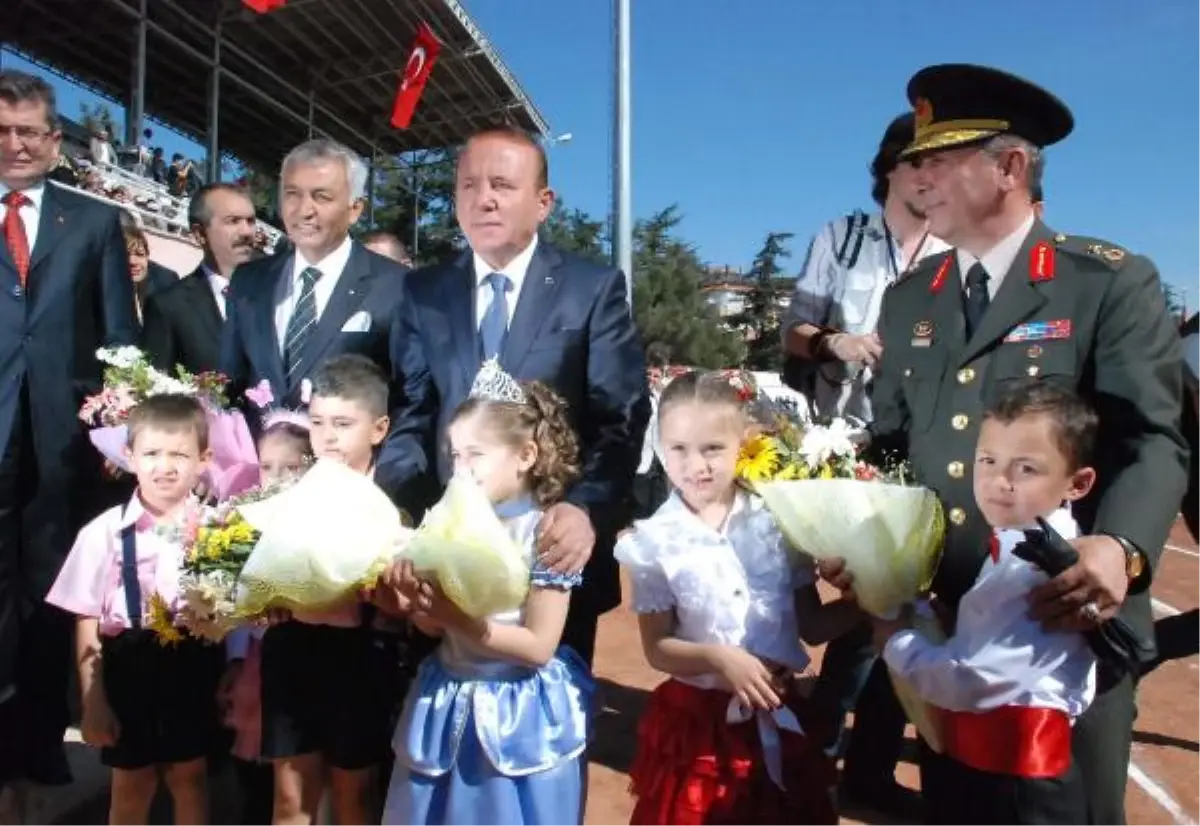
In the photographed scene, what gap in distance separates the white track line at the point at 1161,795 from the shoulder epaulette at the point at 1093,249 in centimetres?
294

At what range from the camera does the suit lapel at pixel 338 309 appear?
312cm

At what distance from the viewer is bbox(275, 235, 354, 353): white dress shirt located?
3191 mm

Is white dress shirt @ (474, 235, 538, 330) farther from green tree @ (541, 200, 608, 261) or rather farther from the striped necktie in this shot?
green tree @ (541, 200, 608, 261)

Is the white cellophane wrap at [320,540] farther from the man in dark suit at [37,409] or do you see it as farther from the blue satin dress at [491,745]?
the man in dark suit at [37,409]

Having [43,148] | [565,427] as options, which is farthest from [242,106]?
[565,427]

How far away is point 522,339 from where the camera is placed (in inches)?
107

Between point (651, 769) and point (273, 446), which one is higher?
point (273, 446)

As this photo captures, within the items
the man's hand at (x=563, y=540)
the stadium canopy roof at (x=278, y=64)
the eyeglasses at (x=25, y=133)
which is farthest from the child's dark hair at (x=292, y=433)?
the stadium canopy roof at (x=278, y=64)

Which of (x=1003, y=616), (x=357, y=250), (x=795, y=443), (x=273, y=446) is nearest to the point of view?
(x=1003, y=616)

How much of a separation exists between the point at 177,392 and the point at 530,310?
1132mm

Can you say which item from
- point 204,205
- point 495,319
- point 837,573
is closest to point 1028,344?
point 837,573

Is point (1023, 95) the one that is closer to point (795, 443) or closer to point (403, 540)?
point (795, 443)

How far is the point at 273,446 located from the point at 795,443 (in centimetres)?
157

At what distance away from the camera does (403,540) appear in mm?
2150
